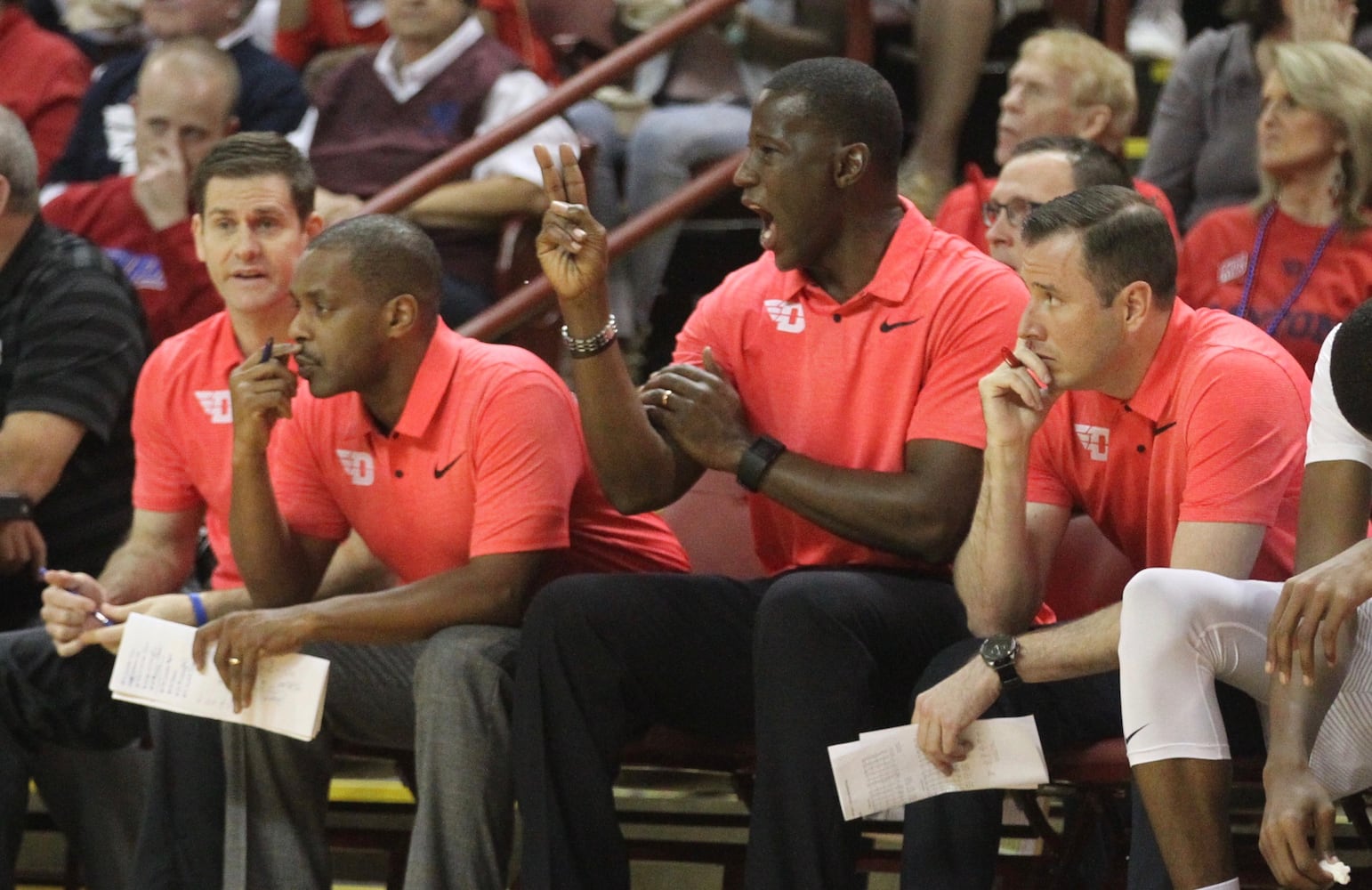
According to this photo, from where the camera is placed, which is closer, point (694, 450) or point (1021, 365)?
point (1021, 365)

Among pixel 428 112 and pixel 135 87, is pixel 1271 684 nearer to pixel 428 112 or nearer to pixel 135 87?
pixel 428 112

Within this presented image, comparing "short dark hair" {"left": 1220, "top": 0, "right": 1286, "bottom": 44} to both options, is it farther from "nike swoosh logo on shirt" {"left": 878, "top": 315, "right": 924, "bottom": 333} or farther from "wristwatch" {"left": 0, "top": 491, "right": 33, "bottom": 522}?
"wristwatch" {"left": 0, "top": 491, "right": 33, "bottom": 522}

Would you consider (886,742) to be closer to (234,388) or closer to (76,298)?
(234,388)

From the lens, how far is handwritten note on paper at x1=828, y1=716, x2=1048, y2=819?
2.84 metres

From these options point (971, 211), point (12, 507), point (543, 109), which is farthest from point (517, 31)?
point (12, 507)

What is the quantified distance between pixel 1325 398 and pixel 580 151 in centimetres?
234

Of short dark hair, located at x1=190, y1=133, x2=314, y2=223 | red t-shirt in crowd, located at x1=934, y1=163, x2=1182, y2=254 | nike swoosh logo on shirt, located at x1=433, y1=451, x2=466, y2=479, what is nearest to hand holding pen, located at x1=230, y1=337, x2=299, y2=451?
nike swoosh logo on shirt, located at x1=433, y1=451, x2=466, y2=479

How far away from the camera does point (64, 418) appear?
4.08m

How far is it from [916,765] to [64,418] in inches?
80.7

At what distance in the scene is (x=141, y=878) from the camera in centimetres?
341

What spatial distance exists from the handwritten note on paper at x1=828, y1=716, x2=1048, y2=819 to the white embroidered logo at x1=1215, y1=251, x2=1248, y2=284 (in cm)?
180

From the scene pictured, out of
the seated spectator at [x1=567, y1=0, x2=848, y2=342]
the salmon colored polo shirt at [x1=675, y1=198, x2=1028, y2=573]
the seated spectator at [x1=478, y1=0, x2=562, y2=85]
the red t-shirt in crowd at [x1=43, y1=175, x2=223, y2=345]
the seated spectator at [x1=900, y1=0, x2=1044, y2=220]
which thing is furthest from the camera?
the seated spectator at [x1=478, y1=0, x2=562, y2=85]

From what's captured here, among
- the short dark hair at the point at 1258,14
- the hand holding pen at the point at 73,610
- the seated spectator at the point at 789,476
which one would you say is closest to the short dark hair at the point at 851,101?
the seated spectator at the point at 789,476

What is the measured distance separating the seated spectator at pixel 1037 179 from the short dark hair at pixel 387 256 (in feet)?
3.74
